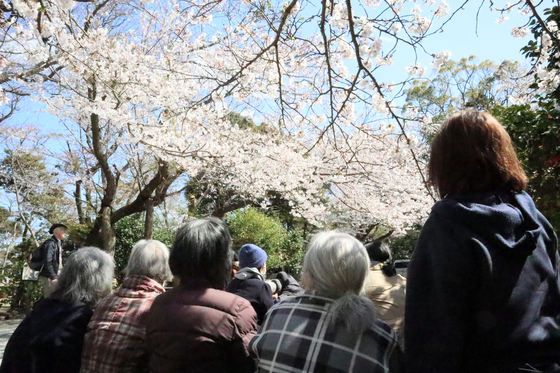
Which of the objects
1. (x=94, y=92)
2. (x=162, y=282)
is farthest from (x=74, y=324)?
(x=94, y=92)

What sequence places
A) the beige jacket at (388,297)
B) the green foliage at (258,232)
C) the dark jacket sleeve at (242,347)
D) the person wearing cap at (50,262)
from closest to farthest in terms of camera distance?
the dark jacket sleeve at (242,347) → the beige jacket at (388,297) → the person wearing cap at (50,262) → the green foliage at (258,232)

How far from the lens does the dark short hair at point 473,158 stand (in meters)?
1.00

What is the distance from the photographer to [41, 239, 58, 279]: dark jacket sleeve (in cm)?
494

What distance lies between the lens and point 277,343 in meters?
1.28

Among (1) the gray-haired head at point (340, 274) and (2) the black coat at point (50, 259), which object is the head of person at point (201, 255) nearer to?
(1) the gray-haired head at point (340, 274)

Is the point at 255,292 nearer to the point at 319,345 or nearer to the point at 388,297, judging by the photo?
the point at 388,297

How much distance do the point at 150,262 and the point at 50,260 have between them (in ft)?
12.6

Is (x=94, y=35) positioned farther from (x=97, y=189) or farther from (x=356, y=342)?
(x=97, y=189)

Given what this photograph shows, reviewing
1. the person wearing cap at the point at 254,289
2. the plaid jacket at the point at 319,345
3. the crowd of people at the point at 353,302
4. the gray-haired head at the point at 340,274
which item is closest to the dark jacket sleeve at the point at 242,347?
the crowd of people at the point at 353,302

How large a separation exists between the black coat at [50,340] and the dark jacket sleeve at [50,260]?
11.6 ft

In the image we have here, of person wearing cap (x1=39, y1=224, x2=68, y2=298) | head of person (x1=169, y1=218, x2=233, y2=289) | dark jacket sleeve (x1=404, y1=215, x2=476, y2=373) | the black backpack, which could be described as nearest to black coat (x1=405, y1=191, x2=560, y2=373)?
dark jacket sleeve (x1=404, y1=215, x2=476, y2=373)

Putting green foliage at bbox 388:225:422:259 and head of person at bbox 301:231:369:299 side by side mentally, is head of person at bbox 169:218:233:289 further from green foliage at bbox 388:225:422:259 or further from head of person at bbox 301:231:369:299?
green foliage at bbox 388:225:422:259

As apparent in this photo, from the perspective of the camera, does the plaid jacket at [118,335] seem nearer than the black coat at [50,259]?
Yes

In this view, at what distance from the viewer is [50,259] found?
4973mm
